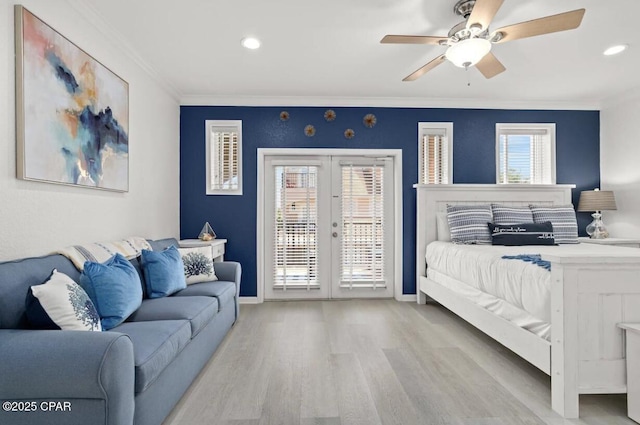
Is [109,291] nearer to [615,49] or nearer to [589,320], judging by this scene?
[589,320]

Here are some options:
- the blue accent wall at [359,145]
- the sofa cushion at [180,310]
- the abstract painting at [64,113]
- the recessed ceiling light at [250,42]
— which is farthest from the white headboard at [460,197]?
the abstract painting at [64,113]

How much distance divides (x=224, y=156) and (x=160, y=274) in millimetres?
2232

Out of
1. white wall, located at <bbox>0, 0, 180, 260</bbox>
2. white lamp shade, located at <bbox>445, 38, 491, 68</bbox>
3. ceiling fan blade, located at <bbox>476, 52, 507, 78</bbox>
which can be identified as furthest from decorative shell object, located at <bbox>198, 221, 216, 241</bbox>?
ceiling fan blade, located at <bbox>476, 52, 507, 78</bbox>

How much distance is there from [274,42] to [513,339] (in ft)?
9.76

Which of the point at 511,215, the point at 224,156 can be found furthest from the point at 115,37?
the point at 511,215

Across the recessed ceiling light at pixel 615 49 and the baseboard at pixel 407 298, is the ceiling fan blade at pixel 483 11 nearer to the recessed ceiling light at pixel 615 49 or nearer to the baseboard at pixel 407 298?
the recessed ceiling light at pixel 615 49

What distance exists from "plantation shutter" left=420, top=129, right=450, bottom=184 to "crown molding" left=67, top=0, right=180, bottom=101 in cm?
324

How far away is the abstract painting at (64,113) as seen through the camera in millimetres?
2041

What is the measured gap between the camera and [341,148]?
184 inches

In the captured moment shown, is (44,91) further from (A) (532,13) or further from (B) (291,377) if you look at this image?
(A) (532,13)

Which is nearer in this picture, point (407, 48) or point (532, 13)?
point (532, 13)

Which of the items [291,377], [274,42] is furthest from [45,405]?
[274,42]

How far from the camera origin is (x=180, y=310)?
2381 millimetres

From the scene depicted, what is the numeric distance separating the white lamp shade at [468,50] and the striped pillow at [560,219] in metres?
2.43
